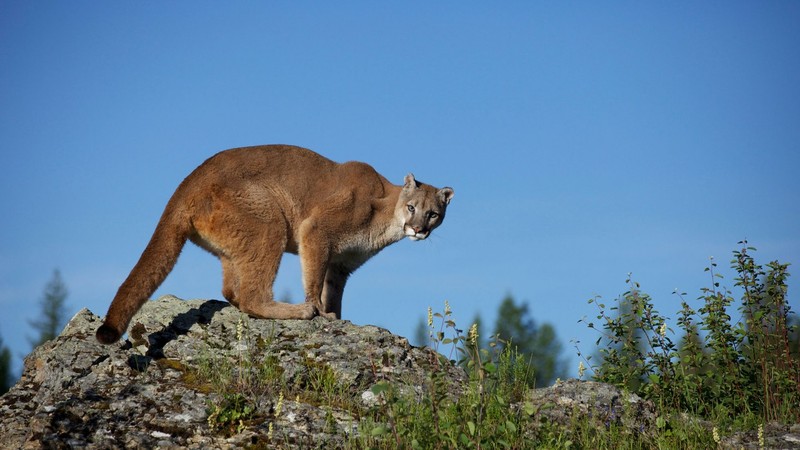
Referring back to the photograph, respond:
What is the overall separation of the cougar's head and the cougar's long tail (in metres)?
3.84

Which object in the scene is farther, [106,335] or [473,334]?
[106,335]

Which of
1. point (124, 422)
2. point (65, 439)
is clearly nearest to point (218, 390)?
point (124, 422)

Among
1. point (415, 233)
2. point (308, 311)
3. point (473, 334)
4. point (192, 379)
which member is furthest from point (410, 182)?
point (473, 334)

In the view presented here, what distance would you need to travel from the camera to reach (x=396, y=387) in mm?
7613

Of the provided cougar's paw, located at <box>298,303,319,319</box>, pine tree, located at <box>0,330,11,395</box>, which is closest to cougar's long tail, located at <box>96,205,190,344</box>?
cougar's paw, located at <box>298,303,319,319</box>

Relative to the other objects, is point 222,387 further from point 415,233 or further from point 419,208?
point 419,208

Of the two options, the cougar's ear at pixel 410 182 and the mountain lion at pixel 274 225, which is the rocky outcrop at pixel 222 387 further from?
the cougar's ear at pixel 410 182

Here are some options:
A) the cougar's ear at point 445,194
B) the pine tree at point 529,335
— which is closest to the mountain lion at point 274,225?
the cougar's ear at point 445,194

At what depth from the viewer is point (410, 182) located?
13.1 meters

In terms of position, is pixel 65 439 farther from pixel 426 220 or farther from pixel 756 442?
pixel 426 220

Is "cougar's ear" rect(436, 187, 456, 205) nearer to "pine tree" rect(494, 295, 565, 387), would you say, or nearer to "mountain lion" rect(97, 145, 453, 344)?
"mountain lion" rect(97, 145, 453, 344)

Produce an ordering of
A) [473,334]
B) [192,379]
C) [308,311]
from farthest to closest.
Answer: [308,311]
[192,379]
[473,334]

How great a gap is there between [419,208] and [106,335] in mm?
5726

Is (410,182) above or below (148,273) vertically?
above
